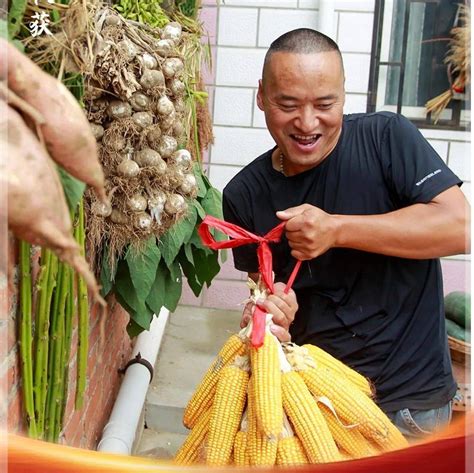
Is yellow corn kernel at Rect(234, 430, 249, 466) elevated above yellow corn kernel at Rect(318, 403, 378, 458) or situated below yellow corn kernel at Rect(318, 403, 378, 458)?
below

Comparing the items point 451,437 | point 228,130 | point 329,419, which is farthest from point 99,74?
point 228,130

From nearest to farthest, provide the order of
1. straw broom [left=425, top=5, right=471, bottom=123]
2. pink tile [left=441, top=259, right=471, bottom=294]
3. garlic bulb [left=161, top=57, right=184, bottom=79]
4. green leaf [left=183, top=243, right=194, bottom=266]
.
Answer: garlic bulb [left=161, top=57, right=184, bottom=79]
green leaf [left=183, top=243, right=194, bottom=266]
straw broom [left=425, top=5, right=471, bottom=123]
pink tile [left=441, top=259, right=471, bottom=294]

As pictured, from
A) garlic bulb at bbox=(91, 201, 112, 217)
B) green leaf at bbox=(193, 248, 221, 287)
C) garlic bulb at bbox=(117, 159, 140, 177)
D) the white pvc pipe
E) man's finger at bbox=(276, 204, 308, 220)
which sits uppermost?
the white pvc pipe

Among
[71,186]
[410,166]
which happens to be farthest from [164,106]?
[71,186]

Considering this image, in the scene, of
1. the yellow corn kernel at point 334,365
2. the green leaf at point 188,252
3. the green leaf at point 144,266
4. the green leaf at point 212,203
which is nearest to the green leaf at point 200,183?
the green leaf at point 212,203

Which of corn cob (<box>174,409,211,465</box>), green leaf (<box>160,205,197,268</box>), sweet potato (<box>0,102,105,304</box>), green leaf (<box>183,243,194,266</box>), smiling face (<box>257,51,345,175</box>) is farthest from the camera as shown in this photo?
green leaf (<box>183,243,194,266</box>)

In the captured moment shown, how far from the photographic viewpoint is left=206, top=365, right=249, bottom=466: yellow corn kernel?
1214 mm

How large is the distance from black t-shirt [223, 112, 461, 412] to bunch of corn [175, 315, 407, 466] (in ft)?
0.97

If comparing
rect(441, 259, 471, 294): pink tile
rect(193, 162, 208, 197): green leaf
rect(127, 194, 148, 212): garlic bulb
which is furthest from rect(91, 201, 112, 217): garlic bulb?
rect(441, 259, 471, 294): pink tile

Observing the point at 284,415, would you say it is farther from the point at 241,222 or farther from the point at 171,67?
the point at 171,67

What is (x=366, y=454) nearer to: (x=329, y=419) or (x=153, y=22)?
(x=329, y=419)

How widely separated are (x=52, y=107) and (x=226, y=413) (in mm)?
857

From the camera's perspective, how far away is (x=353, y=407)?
1222mm

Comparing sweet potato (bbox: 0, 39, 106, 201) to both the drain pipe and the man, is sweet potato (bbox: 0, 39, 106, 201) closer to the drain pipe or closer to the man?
the man
